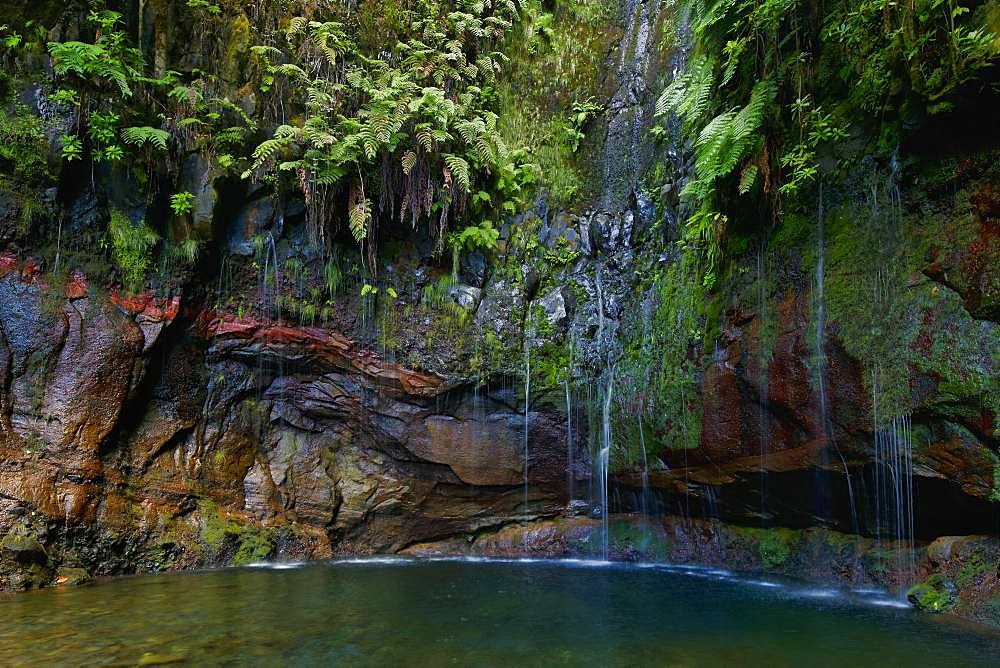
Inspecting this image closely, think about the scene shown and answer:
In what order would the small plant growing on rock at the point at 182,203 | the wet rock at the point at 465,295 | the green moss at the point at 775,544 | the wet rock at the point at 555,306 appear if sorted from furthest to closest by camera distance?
1. the wet rock at the point at 465,295
2. the wet rock at the point at 555,306
3. the small plant growing on rock at the point at 182,203
4. the green moss at the point at 775,544

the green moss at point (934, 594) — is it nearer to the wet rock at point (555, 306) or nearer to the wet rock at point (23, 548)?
the wet rock at point (555, 306)

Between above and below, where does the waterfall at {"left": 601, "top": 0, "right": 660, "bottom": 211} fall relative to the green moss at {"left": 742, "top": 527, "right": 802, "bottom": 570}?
above

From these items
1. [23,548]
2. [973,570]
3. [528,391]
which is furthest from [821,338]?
[23,548]

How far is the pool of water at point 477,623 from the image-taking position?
4.69 m

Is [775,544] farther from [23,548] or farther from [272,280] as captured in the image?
[23,548]

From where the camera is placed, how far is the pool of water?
4691mm

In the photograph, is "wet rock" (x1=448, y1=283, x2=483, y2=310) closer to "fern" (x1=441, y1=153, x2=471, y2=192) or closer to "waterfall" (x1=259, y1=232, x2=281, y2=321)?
"fern" (x1=441, y1=153, x2=471, y2=192)

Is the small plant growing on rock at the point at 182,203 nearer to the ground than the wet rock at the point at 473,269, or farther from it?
farther from it

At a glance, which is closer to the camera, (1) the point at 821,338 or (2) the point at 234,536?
(1) the point at 821,338

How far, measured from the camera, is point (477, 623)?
18.6 feet

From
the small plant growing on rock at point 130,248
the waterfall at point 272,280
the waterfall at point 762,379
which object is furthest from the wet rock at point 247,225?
the waterfall at point 762,379

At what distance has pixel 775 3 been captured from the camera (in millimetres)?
6555

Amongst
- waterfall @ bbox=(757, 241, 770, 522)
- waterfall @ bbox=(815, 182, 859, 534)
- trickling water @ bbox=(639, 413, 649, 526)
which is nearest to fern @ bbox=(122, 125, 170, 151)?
trickling water @ bbox=(639, 413, 649, 526)

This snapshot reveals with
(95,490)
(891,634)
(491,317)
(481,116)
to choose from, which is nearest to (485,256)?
(491,317)
